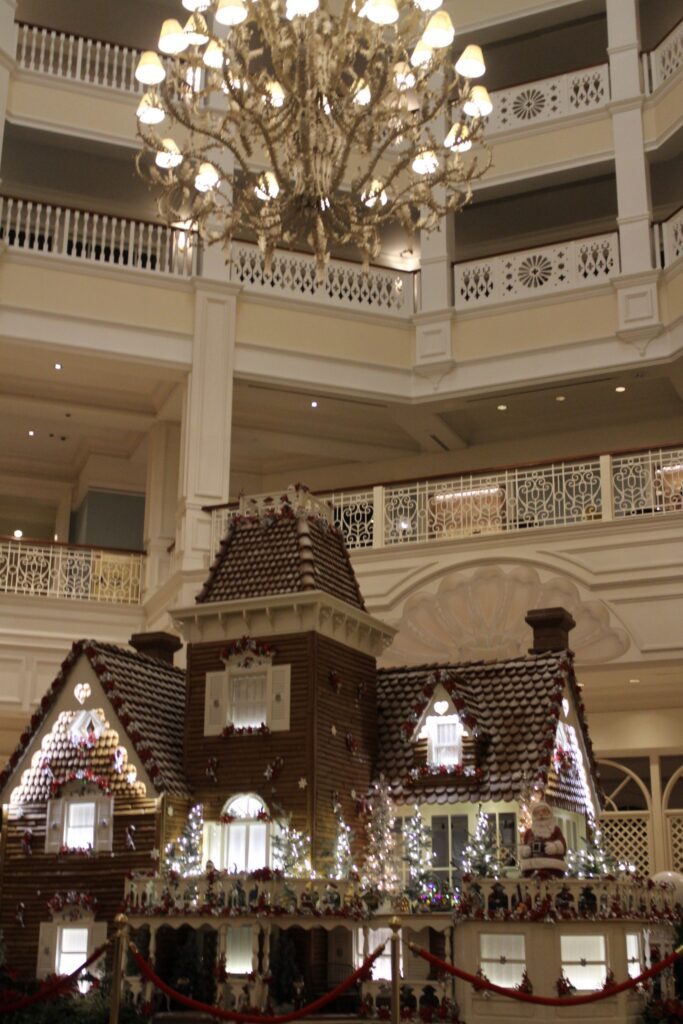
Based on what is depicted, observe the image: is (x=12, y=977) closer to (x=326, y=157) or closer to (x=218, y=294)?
(x=326, y=157)

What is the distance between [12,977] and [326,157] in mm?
7632

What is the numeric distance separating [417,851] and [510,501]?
24.1 ft

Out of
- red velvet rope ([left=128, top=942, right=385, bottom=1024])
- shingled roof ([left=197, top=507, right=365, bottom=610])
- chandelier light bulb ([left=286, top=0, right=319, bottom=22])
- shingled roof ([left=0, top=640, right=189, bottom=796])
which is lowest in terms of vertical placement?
red velvet rope ([left=128, top=942, right=385, bottom=1024])

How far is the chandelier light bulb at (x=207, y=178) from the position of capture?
1148 centimetres

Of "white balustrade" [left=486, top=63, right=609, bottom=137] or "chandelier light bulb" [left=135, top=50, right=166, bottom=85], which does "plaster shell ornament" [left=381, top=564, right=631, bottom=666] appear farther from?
"white balustrade" [left=486, top=63, right=609, bottom=137]

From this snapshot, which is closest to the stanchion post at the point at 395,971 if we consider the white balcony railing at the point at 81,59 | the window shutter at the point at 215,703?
the window shutter at the point at 215,703

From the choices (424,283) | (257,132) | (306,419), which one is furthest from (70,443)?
(257,132)

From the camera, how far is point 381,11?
9.97 meters

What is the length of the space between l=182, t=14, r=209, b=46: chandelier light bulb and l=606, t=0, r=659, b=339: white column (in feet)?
35.3

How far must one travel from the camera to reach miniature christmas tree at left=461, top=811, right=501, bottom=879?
33.6 feet

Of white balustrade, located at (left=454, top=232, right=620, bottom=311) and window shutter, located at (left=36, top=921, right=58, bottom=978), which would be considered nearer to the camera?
window shutter, located at (left=36, top=921, right=58, bottom=978)

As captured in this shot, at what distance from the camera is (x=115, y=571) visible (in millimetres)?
20312

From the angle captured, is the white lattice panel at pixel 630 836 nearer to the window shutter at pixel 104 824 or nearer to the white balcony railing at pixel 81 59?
the window shutter at pixel 104 824

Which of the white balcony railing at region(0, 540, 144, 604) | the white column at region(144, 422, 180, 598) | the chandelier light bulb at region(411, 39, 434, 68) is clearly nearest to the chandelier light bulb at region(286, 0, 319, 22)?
the chandelier light bulb at region(411, 39, 434, 68)
